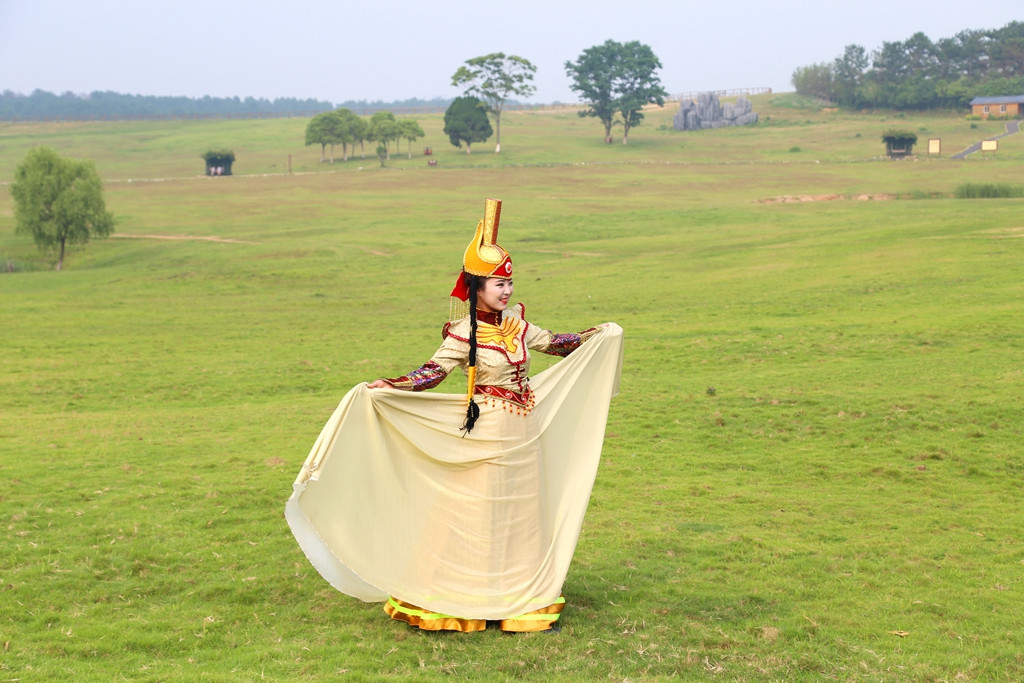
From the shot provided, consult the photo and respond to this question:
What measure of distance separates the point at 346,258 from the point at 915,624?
33612 mm

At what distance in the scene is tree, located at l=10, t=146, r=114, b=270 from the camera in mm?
45531

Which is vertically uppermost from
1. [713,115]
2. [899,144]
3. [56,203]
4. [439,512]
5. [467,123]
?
[713,115]

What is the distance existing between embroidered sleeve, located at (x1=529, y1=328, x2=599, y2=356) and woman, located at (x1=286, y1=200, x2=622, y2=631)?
0.73 ft

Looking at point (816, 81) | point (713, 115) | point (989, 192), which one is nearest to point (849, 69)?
point (816, 81)

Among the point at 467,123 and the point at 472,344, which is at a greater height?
the point at 467,123

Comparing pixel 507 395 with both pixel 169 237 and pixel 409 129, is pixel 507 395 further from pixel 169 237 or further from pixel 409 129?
pixel 409 129

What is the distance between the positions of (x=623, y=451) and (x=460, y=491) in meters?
6.47

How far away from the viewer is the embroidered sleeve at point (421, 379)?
7.41 meters

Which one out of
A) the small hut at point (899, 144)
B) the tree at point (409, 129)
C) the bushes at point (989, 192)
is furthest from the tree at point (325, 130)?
the bushes at point (989, 192)

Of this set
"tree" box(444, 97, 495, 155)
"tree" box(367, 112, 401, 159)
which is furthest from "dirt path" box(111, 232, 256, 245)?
"tree" box(444, 97, 495, 155)

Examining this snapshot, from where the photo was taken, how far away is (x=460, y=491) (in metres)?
7.50

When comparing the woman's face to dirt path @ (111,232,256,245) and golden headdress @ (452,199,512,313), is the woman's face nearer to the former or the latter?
golden headdress @ (452,199,512,313)

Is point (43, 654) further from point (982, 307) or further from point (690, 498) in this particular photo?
point (982, 307)

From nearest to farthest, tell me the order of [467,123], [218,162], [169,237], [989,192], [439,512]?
[439,512]
[989,192]
[169,237]
[218,162]
[467,123]
